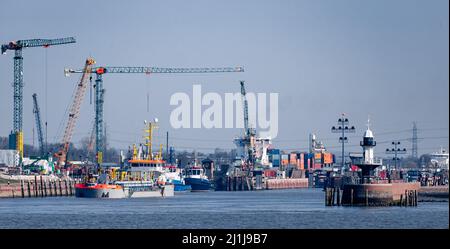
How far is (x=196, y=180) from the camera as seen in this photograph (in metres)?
188

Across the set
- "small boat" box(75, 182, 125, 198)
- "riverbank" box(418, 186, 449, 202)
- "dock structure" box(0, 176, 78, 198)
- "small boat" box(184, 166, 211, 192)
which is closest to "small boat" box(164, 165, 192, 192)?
"small boat" box(184, 166, 211, 192)

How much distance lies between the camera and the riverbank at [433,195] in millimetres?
119062

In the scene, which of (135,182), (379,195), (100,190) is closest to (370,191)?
(379,195)

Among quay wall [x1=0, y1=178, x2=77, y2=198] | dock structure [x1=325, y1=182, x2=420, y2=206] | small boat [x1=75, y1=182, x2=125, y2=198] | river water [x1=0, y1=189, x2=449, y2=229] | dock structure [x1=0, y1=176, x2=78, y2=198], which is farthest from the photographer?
dock structure [x1=0, y1=176, x2=78, y2=198]

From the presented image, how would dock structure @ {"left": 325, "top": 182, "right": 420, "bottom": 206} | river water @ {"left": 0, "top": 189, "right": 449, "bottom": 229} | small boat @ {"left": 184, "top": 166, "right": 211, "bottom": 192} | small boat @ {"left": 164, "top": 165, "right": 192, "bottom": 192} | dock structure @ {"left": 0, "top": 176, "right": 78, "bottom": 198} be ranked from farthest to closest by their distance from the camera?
small boat @ {"left": 184, "top": 166, "right": 211, "bottom": 192}
small boat @ {"left": 164, "top": 165, "right": 192, "bottom": 192}
dock structure @ {"left": 0, "top": 176, "right": 78, "bottom": 198}
dock structure @ {"left": 325, "top": 182, "right": 420, "bottom": 206}
river water @ {"left": 0, "top": 189, "right": 449, "bottom": 229}

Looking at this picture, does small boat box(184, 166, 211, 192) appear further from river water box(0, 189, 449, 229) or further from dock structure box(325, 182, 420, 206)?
river water box(0, 189, 449, 229)

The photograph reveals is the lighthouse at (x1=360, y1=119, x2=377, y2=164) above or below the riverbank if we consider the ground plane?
above

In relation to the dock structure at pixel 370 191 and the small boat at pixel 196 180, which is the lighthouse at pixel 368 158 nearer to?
the dock structure at pixel 370 191

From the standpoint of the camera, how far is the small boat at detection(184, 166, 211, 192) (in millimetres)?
187413

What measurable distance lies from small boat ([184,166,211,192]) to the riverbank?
60.2 metres

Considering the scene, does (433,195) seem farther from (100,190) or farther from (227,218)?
(227,218)

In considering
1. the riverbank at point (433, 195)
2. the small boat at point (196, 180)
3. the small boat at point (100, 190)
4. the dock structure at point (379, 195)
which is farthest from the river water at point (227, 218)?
the small boat at point (196, 180)
